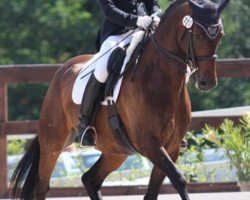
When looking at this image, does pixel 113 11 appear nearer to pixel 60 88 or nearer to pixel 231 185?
pixel 60 88

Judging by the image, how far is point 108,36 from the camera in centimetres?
913

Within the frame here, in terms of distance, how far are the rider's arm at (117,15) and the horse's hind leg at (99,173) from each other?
1.47m

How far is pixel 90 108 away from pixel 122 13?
94 cm

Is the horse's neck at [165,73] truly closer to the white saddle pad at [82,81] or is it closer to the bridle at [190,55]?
the bridle at [190,55]

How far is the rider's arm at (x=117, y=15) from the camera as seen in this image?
8609 mm

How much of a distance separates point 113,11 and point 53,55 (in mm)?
20688

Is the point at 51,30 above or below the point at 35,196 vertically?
below

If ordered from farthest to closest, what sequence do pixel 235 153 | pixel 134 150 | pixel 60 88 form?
pixel 235 153 → pixel 60 88 → pixel 134 150

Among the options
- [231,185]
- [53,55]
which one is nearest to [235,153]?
[231,185]

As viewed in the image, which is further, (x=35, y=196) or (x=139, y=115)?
(x=35, y=196)

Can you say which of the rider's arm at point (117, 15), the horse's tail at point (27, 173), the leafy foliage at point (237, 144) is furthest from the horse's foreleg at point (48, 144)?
the leafy foliage at point (237, 144)

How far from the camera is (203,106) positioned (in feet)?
89.5

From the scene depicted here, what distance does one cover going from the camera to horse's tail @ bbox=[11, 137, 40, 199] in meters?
9.94

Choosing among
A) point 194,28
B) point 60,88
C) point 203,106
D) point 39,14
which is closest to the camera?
point 194,28
